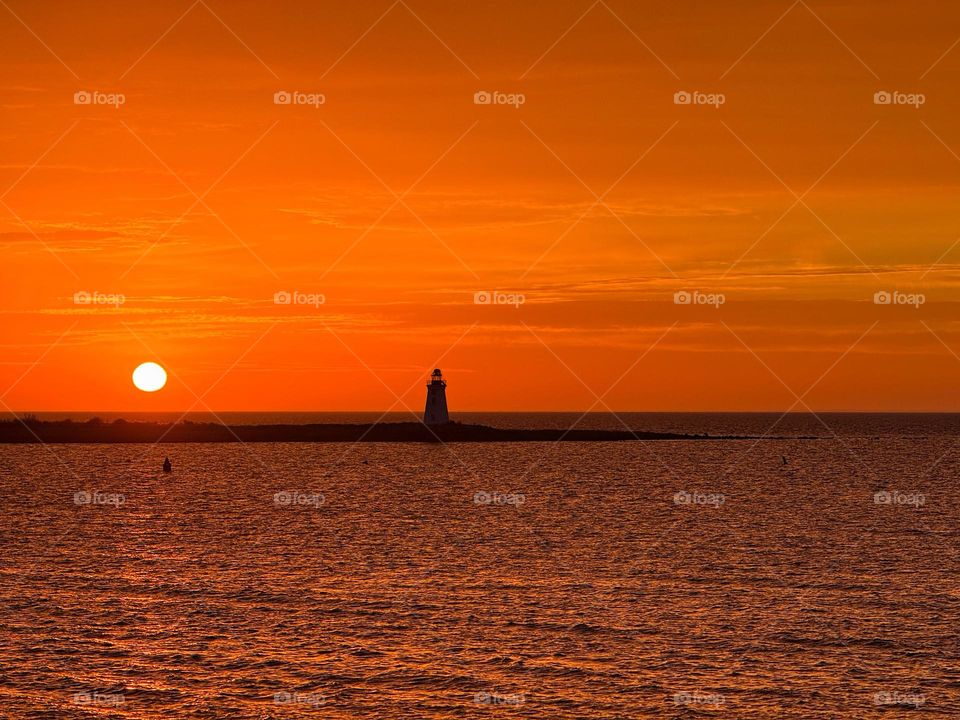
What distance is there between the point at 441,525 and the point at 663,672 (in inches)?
1459

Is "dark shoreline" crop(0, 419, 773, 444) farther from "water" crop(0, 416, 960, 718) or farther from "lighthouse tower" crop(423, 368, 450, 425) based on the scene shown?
"water" crop(0, 416, 960, 718)

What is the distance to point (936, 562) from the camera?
174ft

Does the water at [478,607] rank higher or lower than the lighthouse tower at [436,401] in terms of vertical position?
lower

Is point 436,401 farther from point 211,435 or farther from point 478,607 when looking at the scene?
point 478,607

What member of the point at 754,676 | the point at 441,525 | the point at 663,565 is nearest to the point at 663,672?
the point at 754,676

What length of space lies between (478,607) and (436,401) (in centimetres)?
12623

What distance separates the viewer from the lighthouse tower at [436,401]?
16362 centimetres

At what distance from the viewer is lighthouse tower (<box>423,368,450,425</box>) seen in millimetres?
163625

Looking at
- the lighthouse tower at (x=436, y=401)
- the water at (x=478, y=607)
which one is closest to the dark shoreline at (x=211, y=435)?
the lighthouse tower at (x=436, y=401)

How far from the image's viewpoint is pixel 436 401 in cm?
16675

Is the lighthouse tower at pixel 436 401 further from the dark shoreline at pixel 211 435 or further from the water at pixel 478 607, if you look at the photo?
the water at pixel 478 607

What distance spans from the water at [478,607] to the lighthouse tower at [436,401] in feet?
246

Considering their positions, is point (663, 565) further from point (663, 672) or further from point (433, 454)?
point (433, 454)

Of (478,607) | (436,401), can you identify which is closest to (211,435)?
(436,401)
